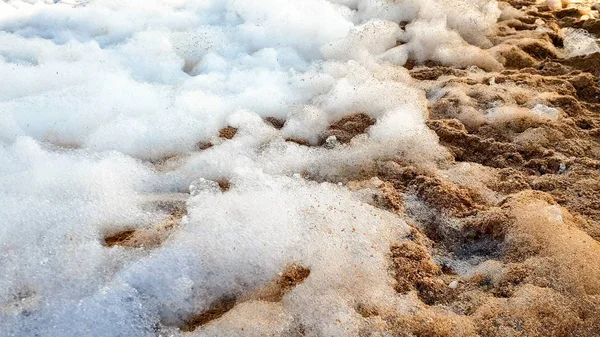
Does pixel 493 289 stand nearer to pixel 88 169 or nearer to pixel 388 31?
pixel 88 169

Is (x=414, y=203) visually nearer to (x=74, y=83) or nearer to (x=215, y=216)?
(x=215, y=216)

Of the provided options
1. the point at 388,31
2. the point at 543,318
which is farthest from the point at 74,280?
the point at 388,31

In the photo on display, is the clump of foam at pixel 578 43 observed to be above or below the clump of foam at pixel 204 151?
above

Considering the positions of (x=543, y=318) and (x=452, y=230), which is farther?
(x=452, y=230)

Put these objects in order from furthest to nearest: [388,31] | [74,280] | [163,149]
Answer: [388,31], [163,149], [74,280]

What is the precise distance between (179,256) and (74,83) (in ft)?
6.74

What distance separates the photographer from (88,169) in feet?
8.86

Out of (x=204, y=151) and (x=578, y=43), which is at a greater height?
(x=578, y=43)

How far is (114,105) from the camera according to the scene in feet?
11.0

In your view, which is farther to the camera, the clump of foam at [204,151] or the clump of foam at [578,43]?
the clump of foam at [578,43]

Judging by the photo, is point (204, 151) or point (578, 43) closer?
point (204, 151)

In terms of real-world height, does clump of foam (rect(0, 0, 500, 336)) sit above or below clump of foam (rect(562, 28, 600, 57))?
below

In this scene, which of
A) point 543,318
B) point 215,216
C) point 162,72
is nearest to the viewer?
point 543,318

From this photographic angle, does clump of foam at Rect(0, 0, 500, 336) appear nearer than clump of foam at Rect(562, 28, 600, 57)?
Yes
